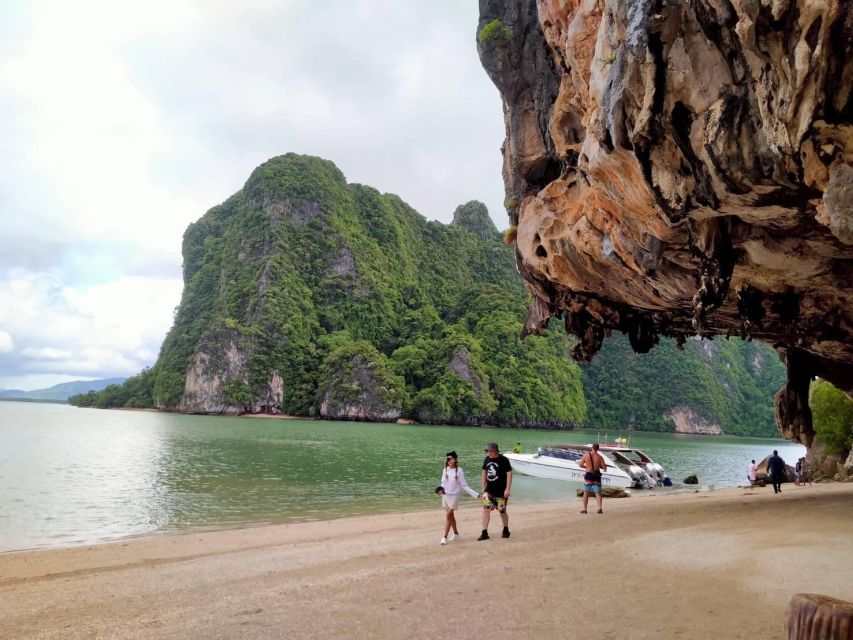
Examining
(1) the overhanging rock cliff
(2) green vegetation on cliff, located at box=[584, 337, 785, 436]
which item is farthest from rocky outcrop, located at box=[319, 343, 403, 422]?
(1) the overhanging rock cliff

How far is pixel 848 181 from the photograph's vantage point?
12.6 feet

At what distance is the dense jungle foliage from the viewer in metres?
91.6

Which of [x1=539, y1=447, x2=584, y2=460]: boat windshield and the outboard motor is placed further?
[x1=539, y1=447, x2=584, y2=460]: boat windshield

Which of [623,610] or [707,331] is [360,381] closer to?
[707,331]

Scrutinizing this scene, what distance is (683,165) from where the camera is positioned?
5383 mm

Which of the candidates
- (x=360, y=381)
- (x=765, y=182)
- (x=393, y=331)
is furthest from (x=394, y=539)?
(x=393, y=331)

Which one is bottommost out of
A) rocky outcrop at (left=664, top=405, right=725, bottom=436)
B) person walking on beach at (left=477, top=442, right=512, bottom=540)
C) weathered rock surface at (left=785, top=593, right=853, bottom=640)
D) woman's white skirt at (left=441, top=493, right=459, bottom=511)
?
rocky outcrop at (left=664, top=405, right=725, bottom=436)

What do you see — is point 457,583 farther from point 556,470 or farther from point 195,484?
point 556,470

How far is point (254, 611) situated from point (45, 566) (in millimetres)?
6129

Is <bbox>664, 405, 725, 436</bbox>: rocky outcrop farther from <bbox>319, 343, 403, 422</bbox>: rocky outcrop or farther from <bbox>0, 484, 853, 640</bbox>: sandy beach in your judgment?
<bbox>0, 484, 853, 640</bbox>: sandy beach

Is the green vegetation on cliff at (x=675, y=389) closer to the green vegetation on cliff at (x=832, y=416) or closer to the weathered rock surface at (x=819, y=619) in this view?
the green vegetation on cliff at (x=832, y=416)

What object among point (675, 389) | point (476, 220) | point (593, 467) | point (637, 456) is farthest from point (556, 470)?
point (476, 220)

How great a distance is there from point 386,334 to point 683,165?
105430 millimetres

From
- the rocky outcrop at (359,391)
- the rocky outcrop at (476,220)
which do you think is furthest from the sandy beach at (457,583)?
the rocky outcrop at (476,220)
